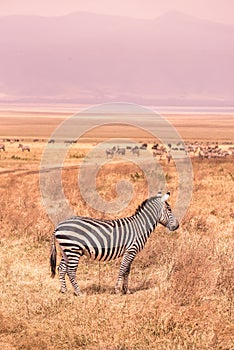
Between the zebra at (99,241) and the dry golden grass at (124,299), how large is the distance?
38 centimetres

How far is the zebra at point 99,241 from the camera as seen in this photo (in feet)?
29.5

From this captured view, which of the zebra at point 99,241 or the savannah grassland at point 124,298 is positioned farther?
the zebra at point 99,241

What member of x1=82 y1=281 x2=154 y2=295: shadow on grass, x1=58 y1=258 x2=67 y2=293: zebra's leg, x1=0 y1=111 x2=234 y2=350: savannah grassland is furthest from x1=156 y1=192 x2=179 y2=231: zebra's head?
x1=58 y1=258 x2=67 y2=293: zebra's leg

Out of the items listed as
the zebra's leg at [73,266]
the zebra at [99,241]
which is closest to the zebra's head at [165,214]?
the zebra at [99,241]

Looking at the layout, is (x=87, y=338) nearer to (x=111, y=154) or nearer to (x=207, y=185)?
(x=207, y=185)

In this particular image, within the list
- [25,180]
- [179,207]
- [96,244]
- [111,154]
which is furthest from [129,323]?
[111,154]

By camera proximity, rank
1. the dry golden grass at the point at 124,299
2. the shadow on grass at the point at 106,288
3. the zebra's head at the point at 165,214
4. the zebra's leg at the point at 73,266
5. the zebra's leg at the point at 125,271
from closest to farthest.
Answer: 1. the dry golden grass at the point at 124,299
2. the zebra's leg at the point at 73,266
3. the zebra's leg at the point at 125,271
4. the shadow on grass at the point at 106,288
5. the zebra's head at the point at 165,214

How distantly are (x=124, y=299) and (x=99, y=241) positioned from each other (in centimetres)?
99

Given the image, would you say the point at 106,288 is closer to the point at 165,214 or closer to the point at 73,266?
the point at 73,266

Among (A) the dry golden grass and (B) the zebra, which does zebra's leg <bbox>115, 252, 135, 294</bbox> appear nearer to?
(B) the zebra

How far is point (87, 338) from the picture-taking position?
7.16 meters

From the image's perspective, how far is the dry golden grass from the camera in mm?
7195

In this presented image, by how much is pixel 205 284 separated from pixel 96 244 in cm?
185

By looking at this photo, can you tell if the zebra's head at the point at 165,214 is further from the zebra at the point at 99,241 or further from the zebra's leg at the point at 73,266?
the zebra's leg at the point at 73,266
